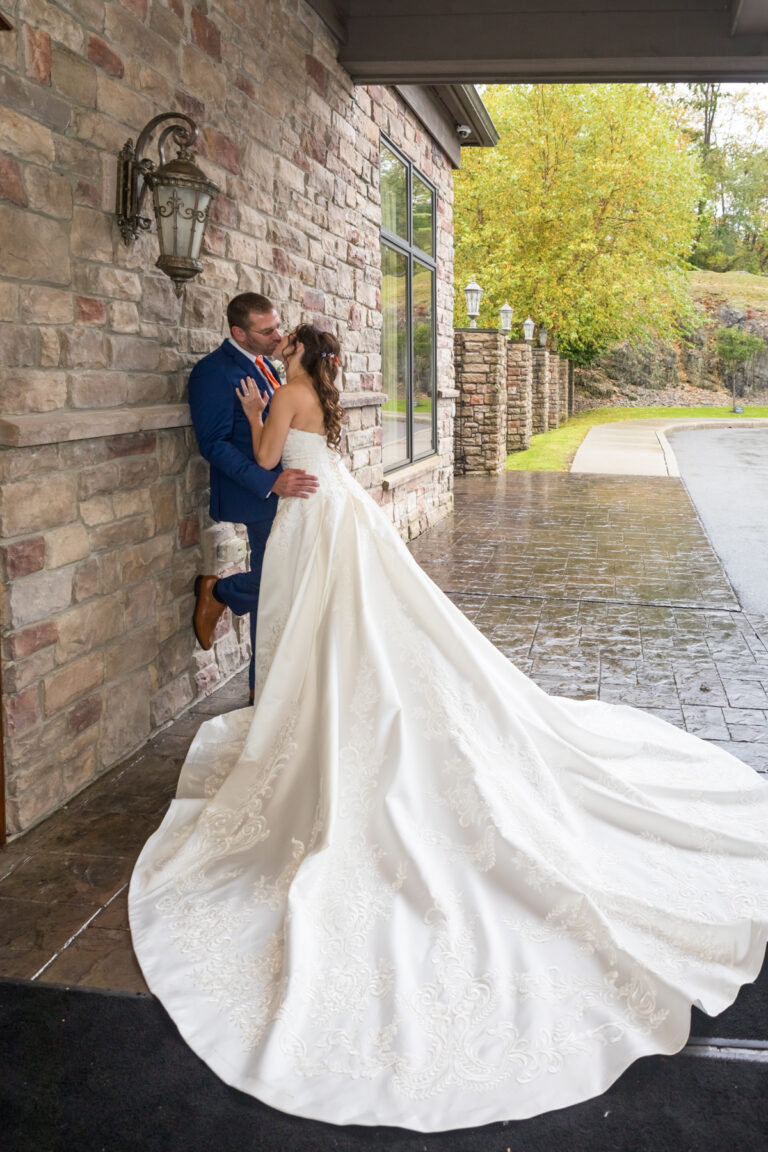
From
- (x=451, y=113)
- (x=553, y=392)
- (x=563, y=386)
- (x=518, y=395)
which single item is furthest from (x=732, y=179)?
(x=451, y=113)

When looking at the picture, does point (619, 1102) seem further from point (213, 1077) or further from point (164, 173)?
point (164, 173)

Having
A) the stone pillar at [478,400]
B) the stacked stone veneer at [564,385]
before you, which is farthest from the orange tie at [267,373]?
the stacked stone veneer at [564,385]

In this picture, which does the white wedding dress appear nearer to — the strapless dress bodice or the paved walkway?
the strapless dress bodice

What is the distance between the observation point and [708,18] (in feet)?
21.0

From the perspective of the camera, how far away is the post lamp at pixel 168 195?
153 inches

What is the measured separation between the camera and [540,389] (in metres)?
24.4

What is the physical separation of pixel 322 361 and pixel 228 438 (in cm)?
91

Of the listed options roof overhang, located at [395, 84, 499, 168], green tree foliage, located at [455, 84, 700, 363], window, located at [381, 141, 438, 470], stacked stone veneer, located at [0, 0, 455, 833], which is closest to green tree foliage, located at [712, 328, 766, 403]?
green tree foliage, located at [455, 84, 700, 363]

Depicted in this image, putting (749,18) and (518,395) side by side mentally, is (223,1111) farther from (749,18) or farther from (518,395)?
(518,395)

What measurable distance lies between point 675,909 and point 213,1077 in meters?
A: 1.35

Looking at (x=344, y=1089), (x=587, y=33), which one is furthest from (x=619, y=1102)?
(x=587, y=33)

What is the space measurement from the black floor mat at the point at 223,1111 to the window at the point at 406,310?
23.7ft

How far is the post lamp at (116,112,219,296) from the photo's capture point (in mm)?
3885

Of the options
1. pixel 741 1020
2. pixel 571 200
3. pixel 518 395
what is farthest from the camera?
pixel 571 200
